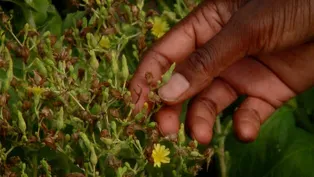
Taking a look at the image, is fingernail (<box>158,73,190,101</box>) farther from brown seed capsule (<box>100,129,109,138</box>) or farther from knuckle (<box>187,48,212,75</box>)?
brown seed capsule (<box>100,129,109,138</box>)

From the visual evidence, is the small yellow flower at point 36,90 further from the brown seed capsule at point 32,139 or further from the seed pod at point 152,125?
the seed pod at point 152,125

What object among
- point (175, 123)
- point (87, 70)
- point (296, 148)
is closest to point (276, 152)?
point (296, 148)

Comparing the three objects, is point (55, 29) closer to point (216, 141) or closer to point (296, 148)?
point (216, 141)

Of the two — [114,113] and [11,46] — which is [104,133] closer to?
[114,113]

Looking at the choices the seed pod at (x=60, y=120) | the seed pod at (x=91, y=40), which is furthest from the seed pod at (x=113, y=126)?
the seed pod at (x=91, y=40)

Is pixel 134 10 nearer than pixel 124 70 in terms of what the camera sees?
No

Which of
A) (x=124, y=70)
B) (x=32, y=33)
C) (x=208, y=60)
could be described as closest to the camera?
(x=124, y=70)

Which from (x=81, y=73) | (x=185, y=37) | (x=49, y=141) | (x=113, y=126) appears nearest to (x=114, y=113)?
(x=113, y=126)
